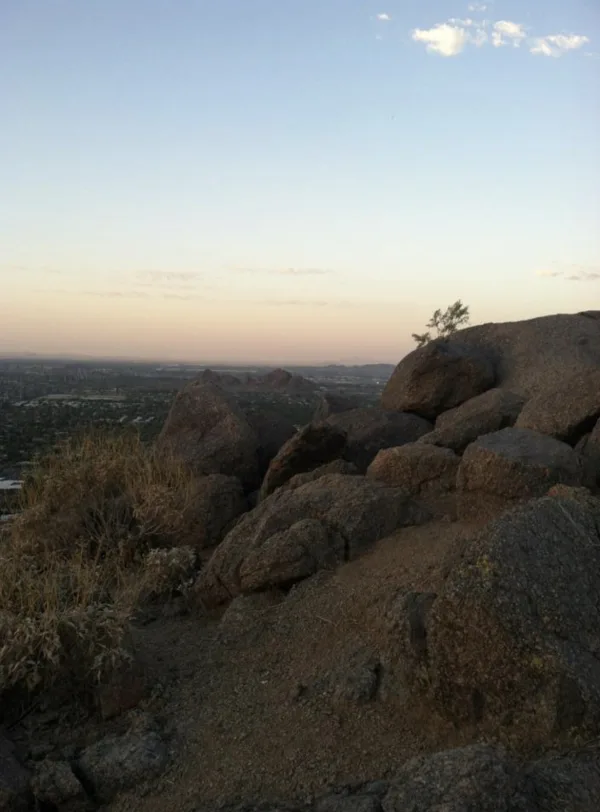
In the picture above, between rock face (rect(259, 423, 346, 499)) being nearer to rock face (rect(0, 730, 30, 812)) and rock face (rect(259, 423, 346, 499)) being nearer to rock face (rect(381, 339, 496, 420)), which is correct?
rock face (rect(381, 339, 496, 420))

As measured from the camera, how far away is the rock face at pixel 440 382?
11914 mm

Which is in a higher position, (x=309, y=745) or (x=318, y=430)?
(x=318, y=430)

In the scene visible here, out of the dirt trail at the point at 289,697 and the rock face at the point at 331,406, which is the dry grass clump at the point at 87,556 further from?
the rock face at the point at 331,406

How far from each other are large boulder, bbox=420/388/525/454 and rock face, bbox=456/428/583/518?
1765 mm

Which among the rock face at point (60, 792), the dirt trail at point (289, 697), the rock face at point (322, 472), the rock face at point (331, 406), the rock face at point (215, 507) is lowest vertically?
the rock face at point (60, 792)

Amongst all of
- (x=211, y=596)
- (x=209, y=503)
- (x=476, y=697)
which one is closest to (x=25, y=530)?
(x=209, y=503)

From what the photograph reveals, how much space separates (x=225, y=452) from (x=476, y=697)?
23.6 ft

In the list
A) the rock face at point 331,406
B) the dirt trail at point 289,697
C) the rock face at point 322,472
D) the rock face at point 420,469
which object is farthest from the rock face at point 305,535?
the rock face at point 331,406

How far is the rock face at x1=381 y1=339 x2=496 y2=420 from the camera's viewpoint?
11.9 m

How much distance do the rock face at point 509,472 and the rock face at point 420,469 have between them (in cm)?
68

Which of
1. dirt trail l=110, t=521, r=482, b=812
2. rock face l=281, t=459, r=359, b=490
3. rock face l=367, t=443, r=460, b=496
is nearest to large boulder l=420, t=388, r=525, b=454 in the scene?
rock face l=367, t=443, r=460, b=496

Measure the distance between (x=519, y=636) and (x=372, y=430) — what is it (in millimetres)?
6461

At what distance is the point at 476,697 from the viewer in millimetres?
4930

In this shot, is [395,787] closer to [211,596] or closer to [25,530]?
[211,596]
